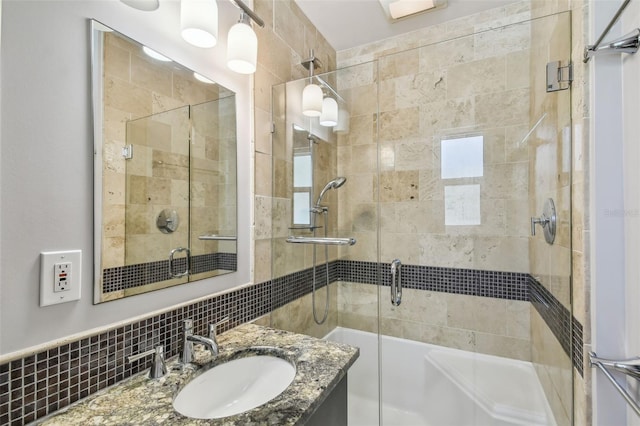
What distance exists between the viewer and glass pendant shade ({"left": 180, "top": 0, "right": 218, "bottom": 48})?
1023 mm

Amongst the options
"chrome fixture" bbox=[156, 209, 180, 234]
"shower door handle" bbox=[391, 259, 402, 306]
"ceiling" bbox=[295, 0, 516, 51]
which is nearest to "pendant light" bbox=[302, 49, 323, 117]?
"ceiling" bbox=[295, 0, 516, 51]

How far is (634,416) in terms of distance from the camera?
0.84 m

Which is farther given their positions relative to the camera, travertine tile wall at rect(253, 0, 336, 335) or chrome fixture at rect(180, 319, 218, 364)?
travertine tile wall at rect(253, 0, 336, 335)

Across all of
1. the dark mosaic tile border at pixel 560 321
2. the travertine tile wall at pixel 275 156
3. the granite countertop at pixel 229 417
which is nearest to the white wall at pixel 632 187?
the dark mosaic tile border at pixel 560 321

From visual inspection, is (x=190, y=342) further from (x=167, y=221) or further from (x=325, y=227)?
(x=325, y=227)

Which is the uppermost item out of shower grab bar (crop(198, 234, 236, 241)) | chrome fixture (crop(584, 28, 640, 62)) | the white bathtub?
chrome fixture (crop(584, 28, 640, 62))

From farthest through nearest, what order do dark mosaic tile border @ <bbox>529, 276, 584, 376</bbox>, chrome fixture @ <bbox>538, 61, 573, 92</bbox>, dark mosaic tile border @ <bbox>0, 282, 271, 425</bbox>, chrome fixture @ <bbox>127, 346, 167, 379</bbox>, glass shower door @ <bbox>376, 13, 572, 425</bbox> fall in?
glass shower door @ <bbox>376, 13, 572, 425</bbox> < chrome fixture @ <bbox>538, 61, 573, 92</bbox> < dark mosaic tile border @ <bbox>529, 276, 584, 376</bbox> < chrome fixture @ <bbox>127, 346, 167, 379</bbox> < dark mosaic tile border @ <bbox>0, 282, 271, 425</bbox>

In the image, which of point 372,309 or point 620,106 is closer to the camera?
point 620,106

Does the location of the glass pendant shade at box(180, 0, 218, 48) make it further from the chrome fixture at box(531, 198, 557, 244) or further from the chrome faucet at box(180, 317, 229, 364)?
the chrome fixture at box(531, 198, 557, 244)

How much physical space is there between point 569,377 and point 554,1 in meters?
1.74

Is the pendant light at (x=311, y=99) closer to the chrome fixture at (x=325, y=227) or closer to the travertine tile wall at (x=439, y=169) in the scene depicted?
the travertine tile wall at (x=439, y=169)

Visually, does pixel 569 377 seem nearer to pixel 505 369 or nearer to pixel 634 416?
pixel 634 416

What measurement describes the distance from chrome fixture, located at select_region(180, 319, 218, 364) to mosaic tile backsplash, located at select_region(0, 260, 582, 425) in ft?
0.21

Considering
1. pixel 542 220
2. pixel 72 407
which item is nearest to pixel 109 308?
pixel 72 407
